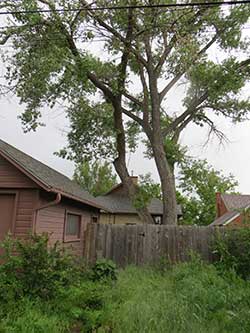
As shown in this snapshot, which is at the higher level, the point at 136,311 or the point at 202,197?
the point at 202,197

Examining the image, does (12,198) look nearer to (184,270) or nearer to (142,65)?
(184,270)

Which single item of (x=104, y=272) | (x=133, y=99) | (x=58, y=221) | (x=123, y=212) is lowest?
(x=104, y=272)

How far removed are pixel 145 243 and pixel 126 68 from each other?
697 cm

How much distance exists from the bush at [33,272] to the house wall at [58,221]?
1.20m

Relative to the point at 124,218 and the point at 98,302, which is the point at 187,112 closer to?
the point at 98,302

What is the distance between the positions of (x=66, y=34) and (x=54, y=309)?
870cm

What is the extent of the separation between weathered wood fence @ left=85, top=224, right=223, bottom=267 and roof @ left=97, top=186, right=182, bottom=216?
36.6 feet

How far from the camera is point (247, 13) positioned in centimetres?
1198

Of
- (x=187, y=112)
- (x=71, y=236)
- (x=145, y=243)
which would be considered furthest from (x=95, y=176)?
(x=145, y=243)

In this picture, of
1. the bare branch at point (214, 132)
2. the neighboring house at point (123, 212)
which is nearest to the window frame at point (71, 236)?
the bare branch at point (214, 132)

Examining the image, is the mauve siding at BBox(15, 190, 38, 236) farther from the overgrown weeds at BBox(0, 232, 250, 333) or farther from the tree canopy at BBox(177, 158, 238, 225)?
the tree canopy at BBox(177, 158, 238, 225)

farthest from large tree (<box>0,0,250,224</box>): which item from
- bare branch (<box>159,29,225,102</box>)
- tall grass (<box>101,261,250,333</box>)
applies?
tall grass (<box>101,261,250,333</box>)

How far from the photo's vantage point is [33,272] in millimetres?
5383

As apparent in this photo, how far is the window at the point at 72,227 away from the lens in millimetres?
10094
